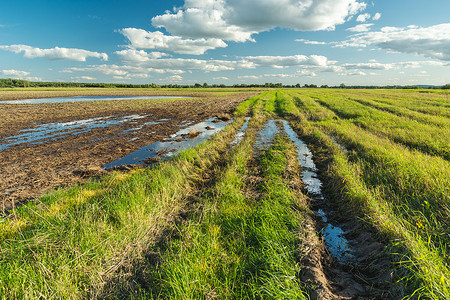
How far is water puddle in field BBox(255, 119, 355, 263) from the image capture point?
419cm

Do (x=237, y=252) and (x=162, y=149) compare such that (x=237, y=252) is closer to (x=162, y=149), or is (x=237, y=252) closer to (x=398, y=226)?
(x=398, y=226)

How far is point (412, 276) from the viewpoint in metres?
2.89

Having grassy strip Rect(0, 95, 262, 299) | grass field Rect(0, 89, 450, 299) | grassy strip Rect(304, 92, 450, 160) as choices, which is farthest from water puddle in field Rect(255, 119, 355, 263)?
grassy strip Rect(304, 92, 450, 160)

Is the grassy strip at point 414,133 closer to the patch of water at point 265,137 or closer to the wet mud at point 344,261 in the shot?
the patch of water at point 265,137

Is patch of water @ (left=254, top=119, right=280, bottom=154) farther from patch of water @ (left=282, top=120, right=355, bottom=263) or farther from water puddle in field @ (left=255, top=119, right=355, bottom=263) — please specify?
patch of water @ (left=282, top=120, right=355, bottom=263)

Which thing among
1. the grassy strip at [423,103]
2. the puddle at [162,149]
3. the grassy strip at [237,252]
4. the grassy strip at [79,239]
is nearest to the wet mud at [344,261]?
the grassy strip at [237,252]

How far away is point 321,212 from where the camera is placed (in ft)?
18.4

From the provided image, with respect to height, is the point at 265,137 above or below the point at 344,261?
above

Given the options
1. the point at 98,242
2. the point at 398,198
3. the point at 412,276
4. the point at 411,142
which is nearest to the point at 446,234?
the point at 398,198

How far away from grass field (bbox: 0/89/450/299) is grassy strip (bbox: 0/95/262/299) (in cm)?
2

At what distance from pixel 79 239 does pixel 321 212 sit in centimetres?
558

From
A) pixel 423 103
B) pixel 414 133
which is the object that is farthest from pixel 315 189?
pixel 423 103

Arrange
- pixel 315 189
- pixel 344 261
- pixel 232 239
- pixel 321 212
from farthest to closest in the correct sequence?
pixel 315 189
pixel 321 212
pixel 232 239
pixel 344 261

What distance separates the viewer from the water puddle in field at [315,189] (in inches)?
165
